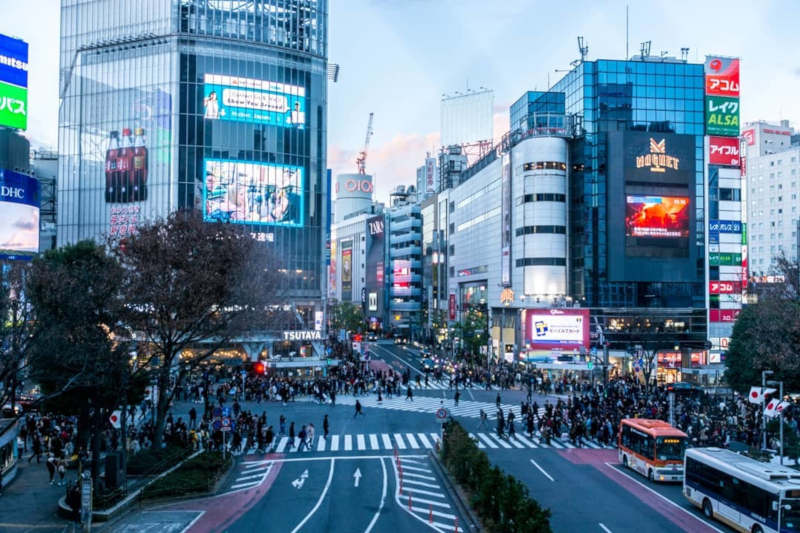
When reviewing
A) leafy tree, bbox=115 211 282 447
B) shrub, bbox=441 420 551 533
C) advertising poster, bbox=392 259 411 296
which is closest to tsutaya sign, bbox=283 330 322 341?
leafy tree, bbox=115 211 282 447

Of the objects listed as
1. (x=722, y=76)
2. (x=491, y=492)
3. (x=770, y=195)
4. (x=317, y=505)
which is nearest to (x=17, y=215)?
(x=317, y=505)

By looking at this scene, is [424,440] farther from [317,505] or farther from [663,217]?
[663,217]

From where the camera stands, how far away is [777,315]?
29906 mm

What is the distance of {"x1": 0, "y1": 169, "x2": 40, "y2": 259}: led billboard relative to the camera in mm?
39781

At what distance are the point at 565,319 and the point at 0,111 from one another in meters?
50.7

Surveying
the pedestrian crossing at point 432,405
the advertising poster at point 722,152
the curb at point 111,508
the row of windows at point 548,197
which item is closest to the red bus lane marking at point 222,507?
the curb at point 111,508

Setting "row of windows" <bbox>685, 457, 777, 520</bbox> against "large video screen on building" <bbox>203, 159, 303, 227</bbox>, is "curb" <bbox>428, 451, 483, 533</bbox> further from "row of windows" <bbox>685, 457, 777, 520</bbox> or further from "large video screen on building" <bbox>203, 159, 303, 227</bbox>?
"large video screen on building" <bbox>203, 159, 303, 227</bbox>

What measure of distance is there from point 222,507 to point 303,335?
4846 cm

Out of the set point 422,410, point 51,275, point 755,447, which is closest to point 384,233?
point 422,410

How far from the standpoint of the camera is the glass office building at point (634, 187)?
232 feet

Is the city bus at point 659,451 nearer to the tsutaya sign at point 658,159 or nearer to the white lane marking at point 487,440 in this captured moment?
the white lane marking at point 487,440

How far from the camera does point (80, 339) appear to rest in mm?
22281

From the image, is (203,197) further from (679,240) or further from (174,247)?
(679,240)

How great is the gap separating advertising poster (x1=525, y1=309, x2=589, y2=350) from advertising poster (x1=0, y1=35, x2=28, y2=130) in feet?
155
